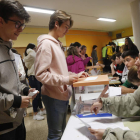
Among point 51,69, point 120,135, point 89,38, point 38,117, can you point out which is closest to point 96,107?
point 120,135

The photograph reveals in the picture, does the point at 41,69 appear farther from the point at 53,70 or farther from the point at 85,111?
the point at 85,111

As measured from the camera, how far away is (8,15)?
83cm

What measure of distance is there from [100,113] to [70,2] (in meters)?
3.75

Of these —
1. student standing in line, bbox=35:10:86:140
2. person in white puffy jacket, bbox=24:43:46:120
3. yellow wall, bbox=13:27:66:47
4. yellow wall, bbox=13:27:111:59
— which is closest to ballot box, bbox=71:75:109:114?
student standing in line, bbox=35:10:86:140

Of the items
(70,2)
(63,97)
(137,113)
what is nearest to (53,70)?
(63,97)

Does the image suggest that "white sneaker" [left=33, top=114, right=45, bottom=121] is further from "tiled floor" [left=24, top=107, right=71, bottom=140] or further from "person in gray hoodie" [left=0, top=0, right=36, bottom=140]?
"person in gray hoodie" [left=0, top=0, right=36, bottom=140]

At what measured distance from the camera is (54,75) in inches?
41.7

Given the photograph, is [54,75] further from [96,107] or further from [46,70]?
[96,107]

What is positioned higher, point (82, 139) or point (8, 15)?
point (8, 15)

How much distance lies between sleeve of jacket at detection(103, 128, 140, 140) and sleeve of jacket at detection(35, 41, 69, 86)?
0.48 m

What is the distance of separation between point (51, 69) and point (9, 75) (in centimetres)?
36

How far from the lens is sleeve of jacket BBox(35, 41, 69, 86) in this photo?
104 cm

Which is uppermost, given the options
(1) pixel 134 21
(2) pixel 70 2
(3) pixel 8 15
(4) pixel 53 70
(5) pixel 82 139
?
(2) pixel 70 2

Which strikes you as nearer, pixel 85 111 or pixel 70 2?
pixel 85 111
